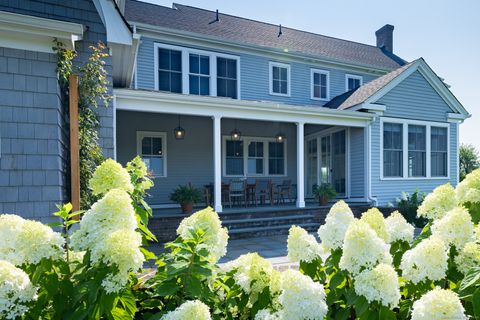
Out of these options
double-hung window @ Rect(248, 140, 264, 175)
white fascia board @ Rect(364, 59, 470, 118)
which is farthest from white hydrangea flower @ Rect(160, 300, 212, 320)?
double-hung window @ Rect(248, 140, 264, 175)

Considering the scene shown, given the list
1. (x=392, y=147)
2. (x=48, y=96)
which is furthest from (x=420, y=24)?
(x=48, y=96)

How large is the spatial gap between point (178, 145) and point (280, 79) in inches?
190

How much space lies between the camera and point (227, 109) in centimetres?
826

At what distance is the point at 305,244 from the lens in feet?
5.16

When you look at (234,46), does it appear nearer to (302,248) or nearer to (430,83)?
(430,83)

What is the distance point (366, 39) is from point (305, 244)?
18954 millimetres

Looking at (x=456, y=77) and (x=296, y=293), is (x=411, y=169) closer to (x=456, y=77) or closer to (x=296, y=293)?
(x=456, y=77)

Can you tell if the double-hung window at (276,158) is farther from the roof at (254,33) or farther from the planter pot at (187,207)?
the planter pot at (187,207)

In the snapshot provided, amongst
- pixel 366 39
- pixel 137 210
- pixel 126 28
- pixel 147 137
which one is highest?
pixel 366 39

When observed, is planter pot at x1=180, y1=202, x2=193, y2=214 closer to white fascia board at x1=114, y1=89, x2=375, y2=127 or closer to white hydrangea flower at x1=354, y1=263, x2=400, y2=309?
white fascia board at x1=114, y1=89, x2=375, y2=127

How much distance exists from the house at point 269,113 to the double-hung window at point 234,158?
4 centimetres

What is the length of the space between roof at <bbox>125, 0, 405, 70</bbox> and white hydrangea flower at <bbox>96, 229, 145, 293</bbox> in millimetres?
10037

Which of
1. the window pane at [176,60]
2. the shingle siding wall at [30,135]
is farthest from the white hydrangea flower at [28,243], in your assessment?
the window pane at [176,60]

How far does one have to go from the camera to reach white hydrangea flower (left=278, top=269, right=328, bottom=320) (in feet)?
3.90
